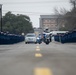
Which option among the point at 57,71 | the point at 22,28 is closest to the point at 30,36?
the point at 57,71

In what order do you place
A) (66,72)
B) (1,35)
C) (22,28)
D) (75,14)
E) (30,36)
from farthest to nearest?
(22,28), (75,14), (30,36), (1,35), (66,72)

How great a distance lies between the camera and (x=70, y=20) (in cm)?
8512

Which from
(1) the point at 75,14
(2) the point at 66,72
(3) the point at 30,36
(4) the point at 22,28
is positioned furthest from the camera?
(4) the point at 22,28

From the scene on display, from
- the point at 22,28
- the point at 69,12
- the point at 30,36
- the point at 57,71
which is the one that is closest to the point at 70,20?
the point at 69,12

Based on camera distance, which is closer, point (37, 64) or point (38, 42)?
point (37, 64)

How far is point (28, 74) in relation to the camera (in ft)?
24.9

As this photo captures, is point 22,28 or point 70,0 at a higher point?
point 70,0

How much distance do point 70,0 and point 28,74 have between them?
77955 mm

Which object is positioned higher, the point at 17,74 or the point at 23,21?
the point at 23,21

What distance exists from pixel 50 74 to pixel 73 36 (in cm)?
3755

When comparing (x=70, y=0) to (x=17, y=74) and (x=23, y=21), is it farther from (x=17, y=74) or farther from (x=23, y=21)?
(x=17, y=74)

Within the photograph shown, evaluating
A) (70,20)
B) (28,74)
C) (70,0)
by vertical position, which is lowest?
(28,74)

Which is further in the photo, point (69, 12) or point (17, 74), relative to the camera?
point (69, 12)

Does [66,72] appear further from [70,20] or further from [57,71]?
[70,20]
